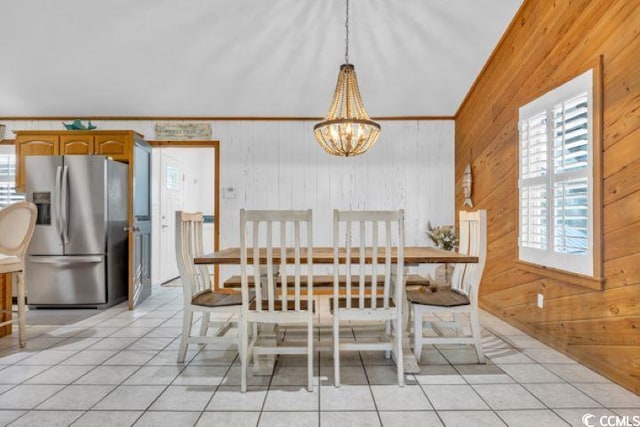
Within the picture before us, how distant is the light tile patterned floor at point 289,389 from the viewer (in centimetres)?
194

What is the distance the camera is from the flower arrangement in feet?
15.2

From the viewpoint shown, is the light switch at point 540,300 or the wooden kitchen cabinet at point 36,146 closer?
the light switch at point 540,300

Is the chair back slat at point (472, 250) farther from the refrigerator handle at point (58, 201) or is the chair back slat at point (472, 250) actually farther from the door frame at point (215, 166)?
the refrigerator handle at point (58, 201)

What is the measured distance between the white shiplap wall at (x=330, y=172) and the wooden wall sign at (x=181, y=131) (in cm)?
13

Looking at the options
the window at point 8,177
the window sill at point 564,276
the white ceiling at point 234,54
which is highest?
the white ceiling at point 234,54

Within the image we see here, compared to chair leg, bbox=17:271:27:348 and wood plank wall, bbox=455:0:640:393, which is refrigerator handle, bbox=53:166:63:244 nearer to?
chair leg, bbox=17:271:27:348

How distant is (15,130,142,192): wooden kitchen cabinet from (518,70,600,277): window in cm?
420

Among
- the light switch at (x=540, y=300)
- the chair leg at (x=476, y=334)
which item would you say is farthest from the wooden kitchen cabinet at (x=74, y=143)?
the light switch at (x=540, y=300)

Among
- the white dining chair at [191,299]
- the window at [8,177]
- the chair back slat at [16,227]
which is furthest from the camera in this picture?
the window at [8,177]

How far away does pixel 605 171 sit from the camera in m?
2.44

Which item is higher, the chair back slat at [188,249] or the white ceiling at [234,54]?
the white ceiling at [234,54]

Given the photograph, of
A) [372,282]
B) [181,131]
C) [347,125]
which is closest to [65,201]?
[181,131]

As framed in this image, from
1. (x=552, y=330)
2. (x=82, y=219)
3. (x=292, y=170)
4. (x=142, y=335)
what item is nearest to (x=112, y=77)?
(x=82, y=219)

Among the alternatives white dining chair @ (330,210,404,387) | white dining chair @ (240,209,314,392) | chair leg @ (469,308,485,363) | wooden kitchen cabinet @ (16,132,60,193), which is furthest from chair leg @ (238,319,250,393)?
wooden kitchen cabinet @ (16,132,60,193)
